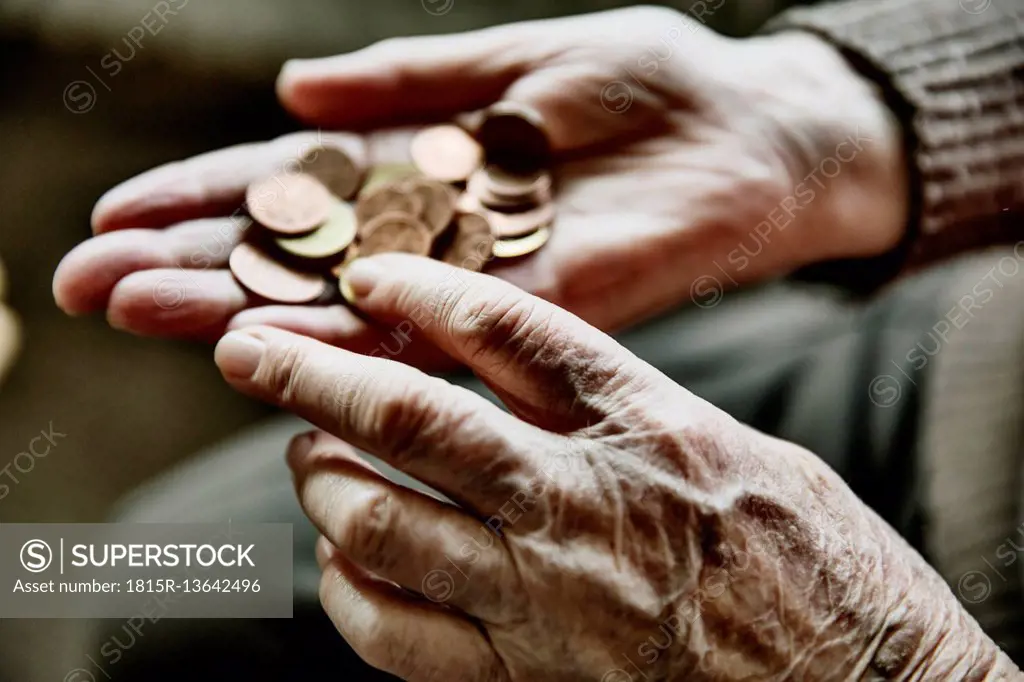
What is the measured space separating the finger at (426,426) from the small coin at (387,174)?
33 centimetres

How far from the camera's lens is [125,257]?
2.22ft

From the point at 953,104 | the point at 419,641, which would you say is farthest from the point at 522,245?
the point at 953,104

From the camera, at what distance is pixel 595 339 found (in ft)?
1.74

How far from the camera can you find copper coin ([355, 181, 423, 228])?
2.48ft

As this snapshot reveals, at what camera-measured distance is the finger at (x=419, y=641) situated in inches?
19.7

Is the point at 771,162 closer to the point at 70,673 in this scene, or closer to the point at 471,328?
the point at 471,328

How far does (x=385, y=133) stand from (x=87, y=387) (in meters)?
0.45

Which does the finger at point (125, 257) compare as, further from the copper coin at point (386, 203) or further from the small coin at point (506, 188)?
the small coin at point (506, 188)

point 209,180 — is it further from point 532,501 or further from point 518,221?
point 532,501

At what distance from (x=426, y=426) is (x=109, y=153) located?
0.62 m

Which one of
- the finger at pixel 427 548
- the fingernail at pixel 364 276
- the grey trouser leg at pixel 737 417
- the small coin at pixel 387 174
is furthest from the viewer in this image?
Result: the small coin at pixel 387 174

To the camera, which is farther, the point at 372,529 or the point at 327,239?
the point at 327,239

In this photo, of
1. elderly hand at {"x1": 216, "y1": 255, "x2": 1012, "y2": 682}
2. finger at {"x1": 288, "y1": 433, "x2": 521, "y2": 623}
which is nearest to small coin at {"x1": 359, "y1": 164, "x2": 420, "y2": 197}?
elderly hand at {"x1": 216, "y1": 255, "x2": 1012, "y2": 682}

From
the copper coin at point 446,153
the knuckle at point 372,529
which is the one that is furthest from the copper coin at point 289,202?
the knuckle at point 372,529
